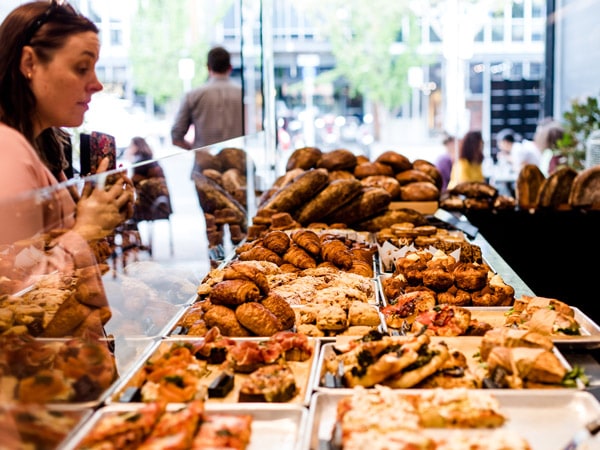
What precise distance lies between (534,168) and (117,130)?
8.54ft

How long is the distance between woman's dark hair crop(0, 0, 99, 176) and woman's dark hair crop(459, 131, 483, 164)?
7.21 metres

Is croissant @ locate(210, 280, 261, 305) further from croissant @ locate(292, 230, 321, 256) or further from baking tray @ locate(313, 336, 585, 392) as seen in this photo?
croissant @ locate(292, 230, 321, 256)

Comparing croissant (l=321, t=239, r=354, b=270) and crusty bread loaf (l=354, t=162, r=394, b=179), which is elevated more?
crusty bread loaf (l=354, t=162, r=394, b=179)

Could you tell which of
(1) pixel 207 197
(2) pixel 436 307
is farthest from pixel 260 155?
(2) pixel 436 307

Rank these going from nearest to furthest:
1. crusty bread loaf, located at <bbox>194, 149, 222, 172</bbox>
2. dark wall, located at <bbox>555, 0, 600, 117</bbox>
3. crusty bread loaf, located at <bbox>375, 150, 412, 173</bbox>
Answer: crusty bread loaf, located at <bbox>194, 149, 222, 172</bbox>, crusty bread loaf, located at <bbox>375, 150, 412, 173</bbox>, dark wall, located at <bbox>555, 0, 600, 117</bbox>

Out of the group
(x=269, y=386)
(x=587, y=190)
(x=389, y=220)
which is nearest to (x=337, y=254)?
(x=389, y=220)

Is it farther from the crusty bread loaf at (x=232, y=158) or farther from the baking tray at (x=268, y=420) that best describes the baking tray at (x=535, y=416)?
the crusty bread loaf at (x=232, y=158)

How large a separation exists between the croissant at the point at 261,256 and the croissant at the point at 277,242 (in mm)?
25

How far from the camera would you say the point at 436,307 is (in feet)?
7.14

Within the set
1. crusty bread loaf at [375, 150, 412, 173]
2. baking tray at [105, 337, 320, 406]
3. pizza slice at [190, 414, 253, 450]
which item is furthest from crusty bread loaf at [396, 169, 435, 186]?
pizza slice at [190, 414, 253, 450]

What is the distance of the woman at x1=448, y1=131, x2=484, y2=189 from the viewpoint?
885 cm

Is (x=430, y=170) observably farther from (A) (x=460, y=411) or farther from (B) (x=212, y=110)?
(A) (x=460, y=411)

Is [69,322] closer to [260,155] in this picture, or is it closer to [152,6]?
[260,155]

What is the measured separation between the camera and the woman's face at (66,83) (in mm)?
2107
